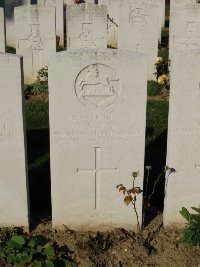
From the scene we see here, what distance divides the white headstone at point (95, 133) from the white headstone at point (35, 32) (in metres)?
5.23

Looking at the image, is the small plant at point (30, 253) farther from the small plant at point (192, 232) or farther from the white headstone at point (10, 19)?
the white headstone at point (10, 19)

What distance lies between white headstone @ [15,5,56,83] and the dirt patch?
5492mm

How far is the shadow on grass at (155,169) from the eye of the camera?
220 inches

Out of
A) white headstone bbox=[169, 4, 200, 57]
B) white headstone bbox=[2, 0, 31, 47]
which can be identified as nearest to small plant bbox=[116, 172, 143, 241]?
white headstone bbox=[169, 4, 200, 57]

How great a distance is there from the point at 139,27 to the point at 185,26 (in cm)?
97

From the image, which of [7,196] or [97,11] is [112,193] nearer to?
[7,196]

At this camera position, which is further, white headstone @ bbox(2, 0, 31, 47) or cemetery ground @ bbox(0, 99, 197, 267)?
white headstone @ bbox(2, 0, 31, 47)

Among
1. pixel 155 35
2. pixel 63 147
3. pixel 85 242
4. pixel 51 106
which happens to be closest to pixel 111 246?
pixel 85 242

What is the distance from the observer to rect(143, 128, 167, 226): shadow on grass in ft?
18.4

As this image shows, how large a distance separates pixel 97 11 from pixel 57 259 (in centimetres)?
613

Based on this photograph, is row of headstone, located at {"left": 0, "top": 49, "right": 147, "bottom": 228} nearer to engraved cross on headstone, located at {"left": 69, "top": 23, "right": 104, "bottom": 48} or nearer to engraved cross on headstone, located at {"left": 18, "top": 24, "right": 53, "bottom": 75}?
engraved cross on headstone, located at {"left": 69, "top": 23, "right": 104, "bottom": 48}

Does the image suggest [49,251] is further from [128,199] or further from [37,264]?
[128,199]

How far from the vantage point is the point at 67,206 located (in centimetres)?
515

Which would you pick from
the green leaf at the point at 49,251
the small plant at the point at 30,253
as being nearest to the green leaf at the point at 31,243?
the small plant at the point at 30,253
